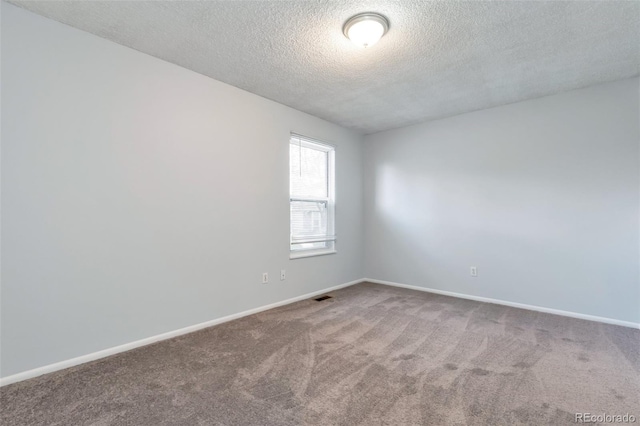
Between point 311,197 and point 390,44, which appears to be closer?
point 390,44

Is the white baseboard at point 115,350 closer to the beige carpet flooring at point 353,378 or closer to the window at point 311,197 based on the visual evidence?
the beige carpet flooring at point 353,378

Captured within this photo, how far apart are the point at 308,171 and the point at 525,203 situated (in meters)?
2.78

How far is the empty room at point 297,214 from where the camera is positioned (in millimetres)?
1930

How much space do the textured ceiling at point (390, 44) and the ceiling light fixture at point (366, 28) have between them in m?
0.05

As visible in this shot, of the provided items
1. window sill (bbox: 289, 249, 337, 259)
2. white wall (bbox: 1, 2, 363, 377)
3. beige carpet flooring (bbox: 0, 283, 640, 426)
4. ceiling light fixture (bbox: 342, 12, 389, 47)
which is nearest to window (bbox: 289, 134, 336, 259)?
window sill (bbox: 289, 249, 337, 259)

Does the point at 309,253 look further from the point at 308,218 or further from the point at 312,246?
the point at 308,218

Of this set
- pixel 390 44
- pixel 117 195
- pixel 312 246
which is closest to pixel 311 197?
pixel 312 246

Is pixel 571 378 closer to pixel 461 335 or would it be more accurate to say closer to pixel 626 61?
pixel 461 335

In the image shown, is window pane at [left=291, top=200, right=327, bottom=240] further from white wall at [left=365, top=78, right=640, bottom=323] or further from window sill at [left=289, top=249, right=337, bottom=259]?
white wall at [left=365, top=78, right=640, bottom=323]

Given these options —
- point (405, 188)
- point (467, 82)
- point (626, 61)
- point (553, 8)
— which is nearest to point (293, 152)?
point (405, 188)

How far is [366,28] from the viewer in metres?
2.10

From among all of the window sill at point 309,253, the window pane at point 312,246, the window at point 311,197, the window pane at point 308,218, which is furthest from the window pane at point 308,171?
the window sill at point 309,253

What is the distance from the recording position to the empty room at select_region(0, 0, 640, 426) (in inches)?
76.0

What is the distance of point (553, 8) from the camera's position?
6.53 ft
